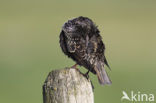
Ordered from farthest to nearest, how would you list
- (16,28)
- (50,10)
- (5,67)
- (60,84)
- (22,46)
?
(50,10)
(16,28)
(22,46)
(5,67)
(60,84)

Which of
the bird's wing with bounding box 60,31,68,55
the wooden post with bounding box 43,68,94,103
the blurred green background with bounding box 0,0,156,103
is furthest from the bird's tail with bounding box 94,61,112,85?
the blurred green background with bounding box 0,0,156,103

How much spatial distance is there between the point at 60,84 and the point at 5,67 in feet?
33.2

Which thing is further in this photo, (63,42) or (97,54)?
(63,42)

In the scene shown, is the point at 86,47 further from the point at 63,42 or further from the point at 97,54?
the point at 63,42

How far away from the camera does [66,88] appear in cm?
508

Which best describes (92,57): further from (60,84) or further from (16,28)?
(16,28)

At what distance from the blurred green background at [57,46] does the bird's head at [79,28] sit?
4666 mm

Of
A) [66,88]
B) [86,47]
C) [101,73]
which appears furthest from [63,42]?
[66,88]

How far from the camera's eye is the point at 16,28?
21.7 meters

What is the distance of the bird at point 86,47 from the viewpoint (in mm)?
6438

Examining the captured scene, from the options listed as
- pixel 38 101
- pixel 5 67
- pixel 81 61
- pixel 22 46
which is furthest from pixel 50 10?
pixel 81 61

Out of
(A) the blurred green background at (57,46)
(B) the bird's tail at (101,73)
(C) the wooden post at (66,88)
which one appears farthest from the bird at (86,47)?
(A) the blurred green background at (57,46)

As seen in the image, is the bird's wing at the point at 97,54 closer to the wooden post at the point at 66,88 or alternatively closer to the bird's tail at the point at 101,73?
the bird's tail at the point at 101,73

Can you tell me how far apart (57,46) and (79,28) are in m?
10.8
